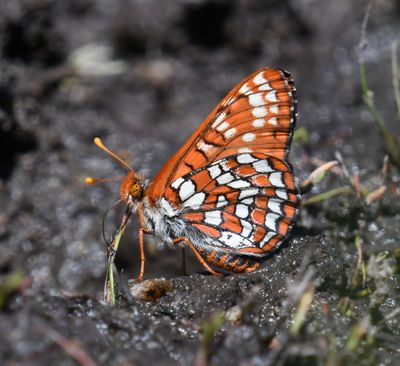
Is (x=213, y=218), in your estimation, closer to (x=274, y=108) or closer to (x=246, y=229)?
(x=246, y=229)

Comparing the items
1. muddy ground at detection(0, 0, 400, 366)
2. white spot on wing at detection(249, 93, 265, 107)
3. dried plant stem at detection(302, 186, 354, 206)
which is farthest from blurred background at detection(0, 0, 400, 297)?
white spot on wing at detection(249, 93, 265, 107)

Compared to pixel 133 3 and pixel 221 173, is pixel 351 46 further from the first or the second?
pixel 221 173

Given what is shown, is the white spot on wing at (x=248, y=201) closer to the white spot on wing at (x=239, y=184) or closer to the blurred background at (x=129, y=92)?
the white spot on wing at (x=239, y=184)

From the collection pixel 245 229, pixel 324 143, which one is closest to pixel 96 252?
pixel 245 229

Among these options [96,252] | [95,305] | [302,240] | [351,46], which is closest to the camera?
[95,305]

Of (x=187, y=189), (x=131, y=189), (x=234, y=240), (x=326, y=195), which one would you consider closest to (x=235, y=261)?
(x=234, y=240)

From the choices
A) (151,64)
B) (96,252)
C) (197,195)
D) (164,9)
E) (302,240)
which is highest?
(164,9)

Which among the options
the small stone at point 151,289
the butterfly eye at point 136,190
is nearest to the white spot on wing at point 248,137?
the butterfly eye at point 136,190

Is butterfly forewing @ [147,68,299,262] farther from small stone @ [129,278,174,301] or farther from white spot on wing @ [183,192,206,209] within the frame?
small stone @ [129,278,174,301]

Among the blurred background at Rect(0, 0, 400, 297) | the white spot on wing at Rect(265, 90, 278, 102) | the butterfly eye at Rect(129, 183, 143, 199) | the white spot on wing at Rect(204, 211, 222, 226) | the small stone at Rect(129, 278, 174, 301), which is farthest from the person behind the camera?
the blurred background at Rect(0, 0, 400, 297)
